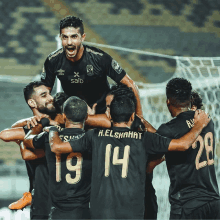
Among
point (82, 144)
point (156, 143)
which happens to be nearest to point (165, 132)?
point (156, 143)

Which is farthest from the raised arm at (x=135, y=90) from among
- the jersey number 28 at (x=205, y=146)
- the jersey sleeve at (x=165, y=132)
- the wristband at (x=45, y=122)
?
the wristband at (x=45, y=122)

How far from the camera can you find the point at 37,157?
305cm

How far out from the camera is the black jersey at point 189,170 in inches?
104

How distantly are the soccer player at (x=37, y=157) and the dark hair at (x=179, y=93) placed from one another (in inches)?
44.2

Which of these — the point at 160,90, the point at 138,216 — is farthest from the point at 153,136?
the point at 160,90

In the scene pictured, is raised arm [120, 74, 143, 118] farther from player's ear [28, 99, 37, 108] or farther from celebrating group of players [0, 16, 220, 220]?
player's ear [28, 99, 37, 108]

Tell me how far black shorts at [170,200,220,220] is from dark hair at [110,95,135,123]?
0.82 meters

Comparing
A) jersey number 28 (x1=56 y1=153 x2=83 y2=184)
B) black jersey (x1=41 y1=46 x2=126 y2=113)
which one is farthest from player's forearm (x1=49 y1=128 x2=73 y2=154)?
black jersey (x1=41 y1=46 x2=126 y2=113)

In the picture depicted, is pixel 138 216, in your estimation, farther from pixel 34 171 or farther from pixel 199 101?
pixel 199 101

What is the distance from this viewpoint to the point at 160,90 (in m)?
6.53

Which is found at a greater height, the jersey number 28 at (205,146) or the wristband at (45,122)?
the wristband at (45,122)

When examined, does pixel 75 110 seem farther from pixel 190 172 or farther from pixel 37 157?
pixel 190 172

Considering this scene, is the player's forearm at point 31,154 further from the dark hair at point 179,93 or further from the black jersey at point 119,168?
the dark hair at point 179,93

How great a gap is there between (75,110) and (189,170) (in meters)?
0.95
